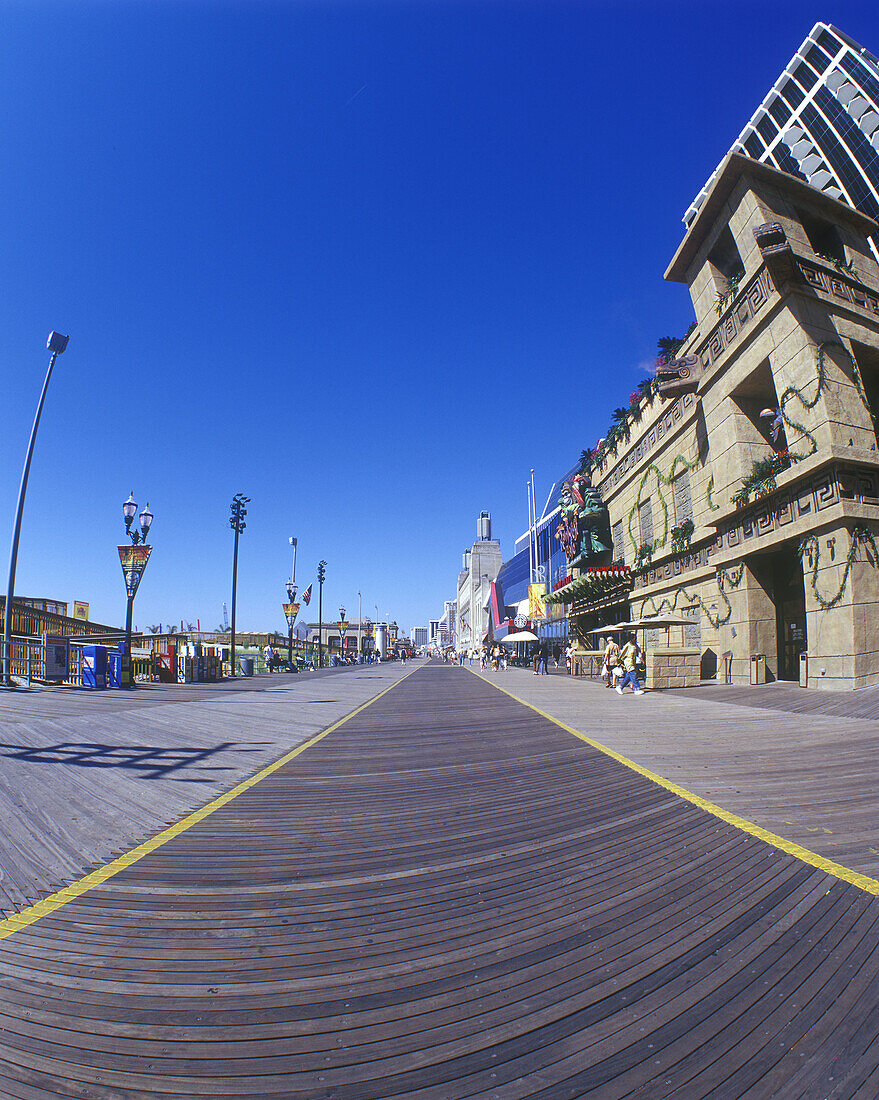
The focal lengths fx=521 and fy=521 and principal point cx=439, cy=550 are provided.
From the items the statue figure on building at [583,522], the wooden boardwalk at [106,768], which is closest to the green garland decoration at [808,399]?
the wooden boardwalk at [106,768]

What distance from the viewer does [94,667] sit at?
18.1 metres

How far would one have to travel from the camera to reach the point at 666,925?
108 inches

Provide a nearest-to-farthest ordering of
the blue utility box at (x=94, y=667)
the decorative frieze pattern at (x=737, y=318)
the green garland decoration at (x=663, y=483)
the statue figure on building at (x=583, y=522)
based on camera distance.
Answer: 1. the decorative frieze pattern at (x=737, y=318)
2. the blue utility box at (x=94, y=667)
3. the green garland decoration at (x=663, y=483)
4. the statue figure on building at (x=583, y=522)

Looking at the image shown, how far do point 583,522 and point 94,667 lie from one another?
25.8 meters

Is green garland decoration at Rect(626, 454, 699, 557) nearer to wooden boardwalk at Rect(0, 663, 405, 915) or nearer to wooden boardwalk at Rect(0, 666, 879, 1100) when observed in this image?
wooden boardwalk at Rect(0, 663, 405, 915)

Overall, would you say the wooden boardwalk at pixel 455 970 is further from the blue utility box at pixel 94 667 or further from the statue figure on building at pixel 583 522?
the statue figure on building at pixel 583 522

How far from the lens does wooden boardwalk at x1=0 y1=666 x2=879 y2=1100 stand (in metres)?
1.84

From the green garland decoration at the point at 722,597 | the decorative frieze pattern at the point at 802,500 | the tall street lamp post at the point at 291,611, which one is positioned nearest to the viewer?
the decorative frieze pattern at the point at 802,500

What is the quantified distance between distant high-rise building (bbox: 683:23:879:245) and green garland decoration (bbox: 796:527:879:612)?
34983 mm

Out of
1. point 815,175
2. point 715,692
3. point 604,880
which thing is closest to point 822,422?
point 715,692

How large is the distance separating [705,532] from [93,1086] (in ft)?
65.2

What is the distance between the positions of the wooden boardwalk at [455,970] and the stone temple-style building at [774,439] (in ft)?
37.2

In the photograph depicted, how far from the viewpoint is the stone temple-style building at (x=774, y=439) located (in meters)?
12.4

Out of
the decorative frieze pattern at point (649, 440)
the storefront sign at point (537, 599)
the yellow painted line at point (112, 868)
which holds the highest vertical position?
the decorative frieze pattern at point (649, 440)
